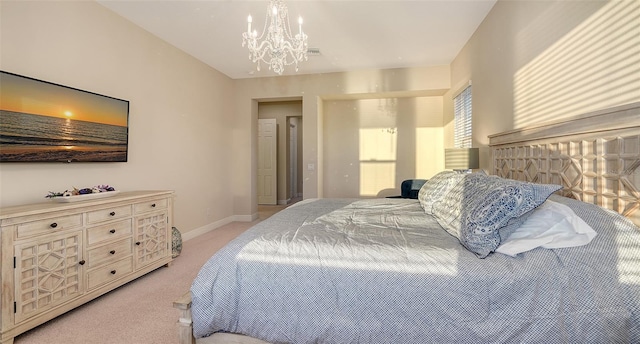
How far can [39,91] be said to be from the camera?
7.22 feet

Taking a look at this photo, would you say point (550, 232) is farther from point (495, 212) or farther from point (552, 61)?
point (552, 61)

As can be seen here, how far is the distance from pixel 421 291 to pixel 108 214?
8.48 ft

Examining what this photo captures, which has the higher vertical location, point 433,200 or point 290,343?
point 433,200

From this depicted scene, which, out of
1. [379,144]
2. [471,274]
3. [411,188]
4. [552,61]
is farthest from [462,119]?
[471,274]

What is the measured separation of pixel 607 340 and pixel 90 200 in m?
3.30

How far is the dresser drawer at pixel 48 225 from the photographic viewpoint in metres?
1.80

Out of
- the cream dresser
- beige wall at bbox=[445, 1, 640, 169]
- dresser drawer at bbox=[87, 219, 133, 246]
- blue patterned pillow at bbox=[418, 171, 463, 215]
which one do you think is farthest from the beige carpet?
beige wall at bbox=[445, 1, 640, 169]

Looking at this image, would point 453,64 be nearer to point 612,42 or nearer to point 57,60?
point 612,42

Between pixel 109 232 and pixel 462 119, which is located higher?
pixel 462 119

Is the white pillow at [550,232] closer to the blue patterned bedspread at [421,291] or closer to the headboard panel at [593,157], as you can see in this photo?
the blue patterned bedspread at [421,291]

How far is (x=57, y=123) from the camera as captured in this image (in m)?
2.33

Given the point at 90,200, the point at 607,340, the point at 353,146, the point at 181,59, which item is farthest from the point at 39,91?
the point at 353,146

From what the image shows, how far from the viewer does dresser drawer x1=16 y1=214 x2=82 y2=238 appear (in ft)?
5.92

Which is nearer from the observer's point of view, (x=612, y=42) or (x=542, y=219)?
(x=542, y=219)
